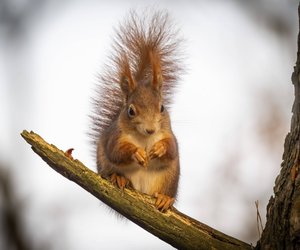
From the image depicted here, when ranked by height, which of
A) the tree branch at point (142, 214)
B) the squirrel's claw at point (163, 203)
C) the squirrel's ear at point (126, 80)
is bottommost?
the tree branch at point (142, 214)

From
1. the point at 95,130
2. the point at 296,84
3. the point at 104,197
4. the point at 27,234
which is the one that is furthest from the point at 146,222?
the point at 95,130

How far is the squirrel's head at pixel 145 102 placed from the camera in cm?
232

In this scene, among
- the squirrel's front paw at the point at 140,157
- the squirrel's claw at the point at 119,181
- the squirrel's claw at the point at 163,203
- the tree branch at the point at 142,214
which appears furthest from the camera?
the squirrel's front paw at the point at 140,157

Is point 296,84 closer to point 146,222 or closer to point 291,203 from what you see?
point 291,203

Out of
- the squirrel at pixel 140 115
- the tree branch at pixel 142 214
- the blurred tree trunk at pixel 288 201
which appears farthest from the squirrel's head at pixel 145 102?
the blurred tree trunk at pixel 288 201

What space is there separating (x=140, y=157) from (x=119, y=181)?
163 millimetres

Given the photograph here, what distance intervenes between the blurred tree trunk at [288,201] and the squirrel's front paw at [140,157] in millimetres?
753

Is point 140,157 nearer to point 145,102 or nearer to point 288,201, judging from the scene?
point 145,102

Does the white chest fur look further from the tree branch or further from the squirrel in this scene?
the tree branch

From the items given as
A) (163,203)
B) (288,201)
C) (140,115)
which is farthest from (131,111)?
(288,201)

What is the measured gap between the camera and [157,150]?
2262 millimetres

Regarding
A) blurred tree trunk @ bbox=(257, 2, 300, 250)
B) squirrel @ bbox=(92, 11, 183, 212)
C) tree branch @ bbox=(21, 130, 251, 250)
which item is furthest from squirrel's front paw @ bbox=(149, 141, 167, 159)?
blurred tree trunk @ bbox=(257, 2, 300, 250)

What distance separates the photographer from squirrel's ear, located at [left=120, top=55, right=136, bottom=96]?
252cm

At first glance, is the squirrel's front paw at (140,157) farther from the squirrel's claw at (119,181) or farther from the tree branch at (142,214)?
the tree branch at (142,214)
